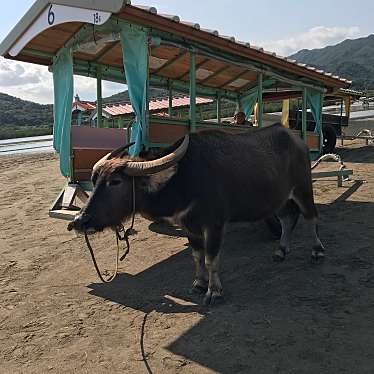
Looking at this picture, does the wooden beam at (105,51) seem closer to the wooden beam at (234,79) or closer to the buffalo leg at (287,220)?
the wooden beam at (234,79)

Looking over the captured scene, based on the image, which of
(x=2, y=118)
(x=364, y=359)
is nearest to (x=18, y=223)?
(x=364, y=359)

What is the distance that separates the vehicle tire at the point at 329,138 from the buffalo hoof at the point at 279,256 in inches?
394

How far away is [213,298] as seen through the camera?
4.44m

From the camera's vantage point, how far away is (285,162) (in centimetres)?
550

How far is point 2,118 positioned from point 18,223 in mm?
64109

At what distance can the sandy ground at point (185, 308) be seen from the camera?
3424 millimetres

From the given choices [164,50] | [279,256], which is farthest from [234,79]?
[279,256]

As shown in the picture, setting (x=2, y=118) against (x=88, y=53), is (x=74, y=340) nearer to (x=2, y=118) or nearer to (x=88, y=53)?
(x=88, y=53)

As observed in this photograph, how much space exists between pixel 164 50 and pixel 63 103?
1.65m

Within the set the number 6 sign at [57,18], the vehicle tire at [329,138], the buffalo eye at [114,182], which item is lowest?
the vehicle tire at [329,138]

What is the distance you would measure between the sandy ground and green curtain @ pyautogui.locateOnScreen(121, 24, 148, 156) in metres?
1.63

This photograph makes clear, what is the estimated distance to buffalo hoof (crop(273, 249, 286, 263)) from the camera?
5.55 meters

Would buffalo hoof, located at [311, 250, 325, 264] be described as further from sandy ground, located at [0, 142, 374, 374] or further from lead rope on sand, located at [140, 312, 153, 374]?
lead rope on sand, located at [140, 312, 153, 374]

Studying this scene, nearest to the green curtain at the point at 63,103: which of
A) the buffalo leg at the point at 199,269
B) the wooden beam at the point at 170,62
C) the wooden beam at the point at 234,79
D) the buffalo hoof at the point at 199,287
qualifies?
the wooden beam at the point at 170,62
